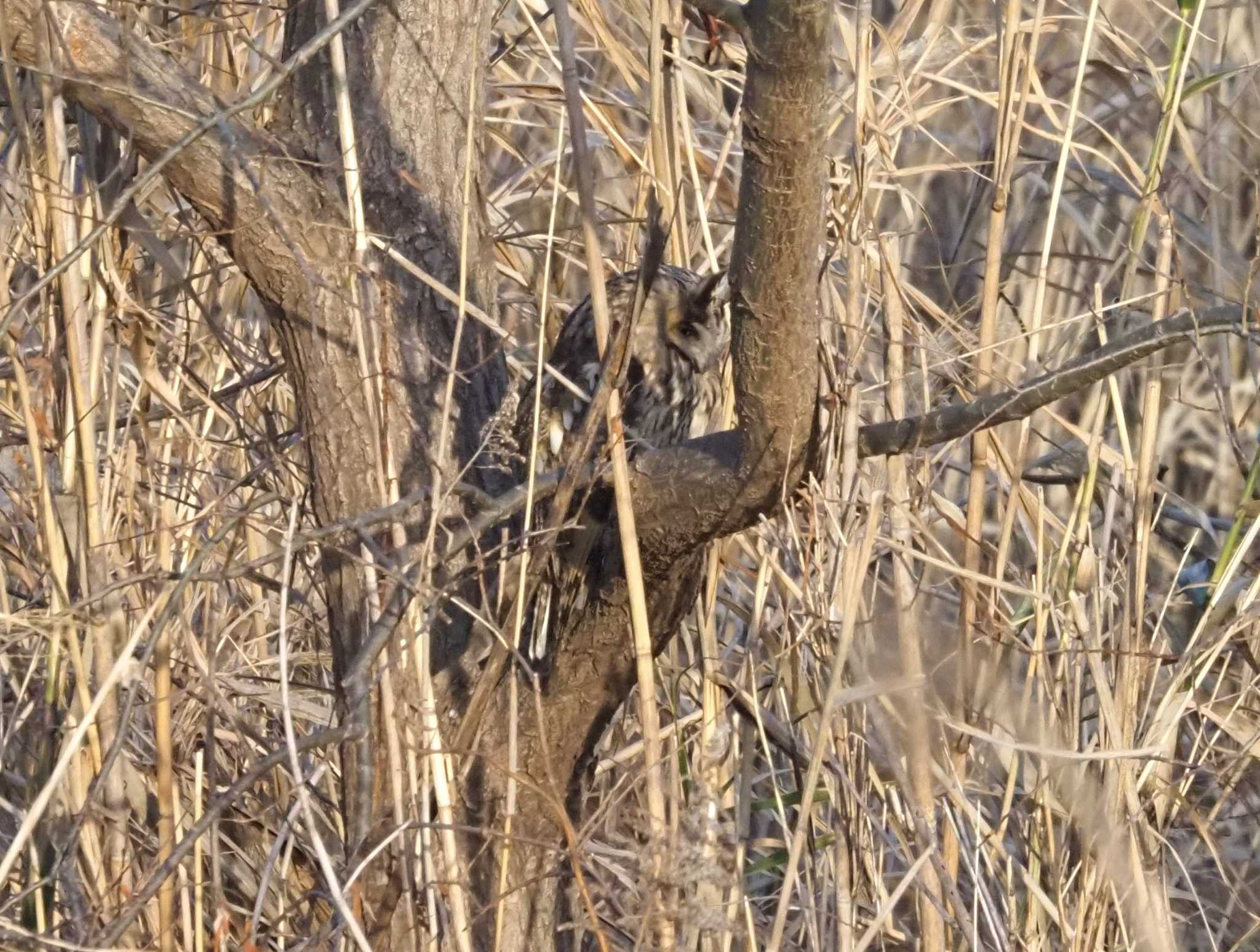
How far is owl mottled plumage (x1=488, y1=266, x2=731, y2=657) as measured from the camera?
6.18 ft

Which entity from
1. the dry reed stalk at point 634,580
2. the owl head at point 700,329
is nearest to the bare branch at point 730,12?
the dry reed stalk at point 634,580

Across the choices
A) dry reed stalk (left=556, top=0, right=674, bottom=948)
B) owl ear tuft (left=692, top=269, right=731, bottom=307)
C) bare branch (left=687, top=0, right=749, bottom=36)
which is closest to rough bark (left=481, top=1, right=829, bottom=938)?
bare branch (left=687, top=0, right=749, bottom=36)

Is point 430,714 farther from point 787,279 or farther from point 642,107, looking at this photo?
point 642,107

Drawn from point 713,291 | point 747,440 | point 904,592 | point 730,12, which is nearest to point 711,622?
point 904,592

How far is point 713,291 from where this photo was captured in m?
1.86

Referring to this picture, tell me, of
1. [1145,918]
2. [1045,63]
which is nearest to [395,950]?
[1145,918]

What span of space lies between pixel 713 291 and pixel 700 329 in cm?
13

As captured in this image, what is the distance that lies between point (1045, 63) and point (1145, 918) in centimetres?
294

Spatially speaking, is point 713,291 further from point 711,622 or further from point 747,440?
point 747,440

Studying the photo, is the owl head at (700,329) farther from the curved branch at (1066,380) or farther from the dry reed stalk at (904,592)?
the curved branch at (1066,380)

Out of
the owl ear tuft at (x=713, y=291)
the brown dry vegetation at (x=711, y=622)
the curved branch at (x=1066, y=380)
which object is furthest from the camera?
the owl ear tuft at (x=713, y=291)

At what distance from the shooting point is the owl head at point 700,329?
6.28 feet

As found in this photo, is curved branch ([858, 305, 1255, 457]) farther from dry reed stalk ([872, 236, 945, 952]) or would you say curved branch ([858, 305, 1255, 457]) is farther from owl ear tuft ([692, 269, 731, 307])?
owl ear tuft ([692, 269, 731, 307])

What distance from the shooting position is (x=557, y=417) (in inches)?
77.9
